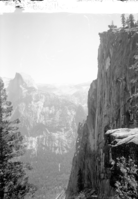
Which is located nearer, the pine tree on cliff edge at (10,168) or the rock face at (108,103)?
the pine tree on cliff edge at (10,168)

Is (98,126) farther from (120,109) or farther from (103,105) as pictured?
(120,109)

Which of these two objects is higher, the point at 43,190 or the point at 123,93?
the point at 123,93

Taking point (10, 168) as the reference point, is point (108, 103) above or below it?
above

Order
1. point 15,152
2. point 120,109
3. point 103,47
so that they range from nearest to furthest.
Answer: point 15,152, point 120,109, point 103,47

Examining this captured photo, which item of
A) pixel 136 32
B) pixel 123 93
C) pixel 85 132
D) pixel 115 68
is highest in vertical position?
pixel 136 32

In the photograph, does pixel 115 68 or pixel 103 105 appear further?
pixel 103 105

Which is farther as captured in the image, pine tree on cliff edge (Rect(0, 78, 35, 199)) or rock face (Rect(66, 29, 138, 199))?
rock face (Rect(66, 29, 138, 199))

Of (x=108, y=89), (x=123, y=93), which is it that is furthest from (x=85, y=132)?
(x=123, y=93)

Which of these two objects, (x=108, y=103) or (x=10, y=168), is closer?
(x=10, y=168)
